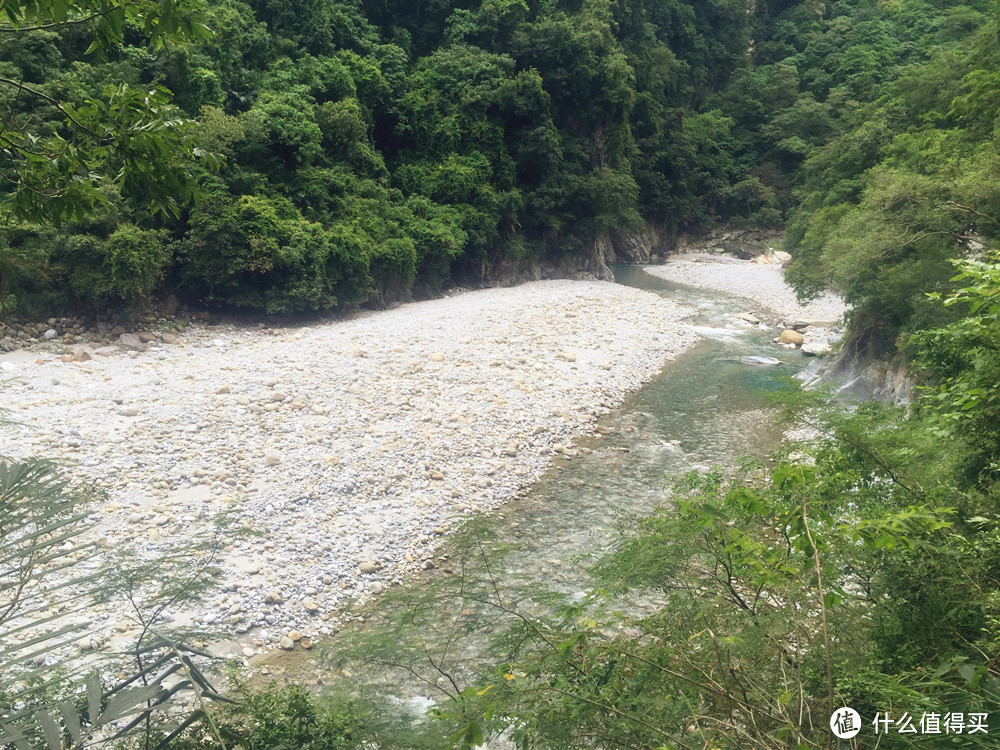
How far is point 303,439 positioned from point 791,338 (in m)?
14.3

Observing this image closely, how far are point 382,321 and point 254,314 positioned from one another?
303cm

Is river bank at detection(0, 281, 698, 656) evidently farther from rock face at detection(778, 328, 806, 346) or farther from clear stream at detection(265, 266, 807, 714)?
rock face at detection(778, 328, 806, 346)

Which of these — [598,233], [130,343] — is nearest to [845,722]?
[130,343]

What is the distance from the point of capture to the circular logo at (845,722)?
1.86 meters

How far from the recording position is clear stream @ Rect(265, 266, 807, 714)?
3.71m

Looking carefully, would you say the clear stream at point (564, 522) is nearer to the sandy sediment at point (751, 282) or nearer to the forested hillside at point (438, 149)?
the forested hillside at point (438, 149)

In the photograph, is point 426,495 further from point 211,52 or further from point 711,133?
point 711,133

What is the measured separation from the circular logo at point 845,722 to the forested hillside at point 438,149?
2688 millimetres

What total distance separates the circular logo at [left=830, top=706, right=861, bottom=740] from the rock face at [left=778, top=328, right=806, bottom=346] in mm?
17528


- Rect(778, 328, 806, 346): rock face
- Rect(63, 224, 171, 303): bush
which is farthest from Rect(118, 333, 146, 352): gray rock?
Rect(778, 328, 806, 346): rock face

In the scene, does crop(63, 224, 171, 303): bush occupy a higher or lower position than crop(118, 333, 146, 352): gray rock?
higher

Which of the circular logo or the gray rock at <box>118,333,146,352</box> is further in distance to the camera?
the gray rock at <box>118,333,146,352</box>

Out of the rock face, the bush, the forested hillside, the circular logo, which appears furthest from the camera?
the rock face

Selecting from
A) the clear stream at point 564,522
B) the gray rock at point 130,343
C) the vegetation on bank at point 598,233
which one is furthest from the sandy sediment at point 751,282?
the gray rock at point 130,343
